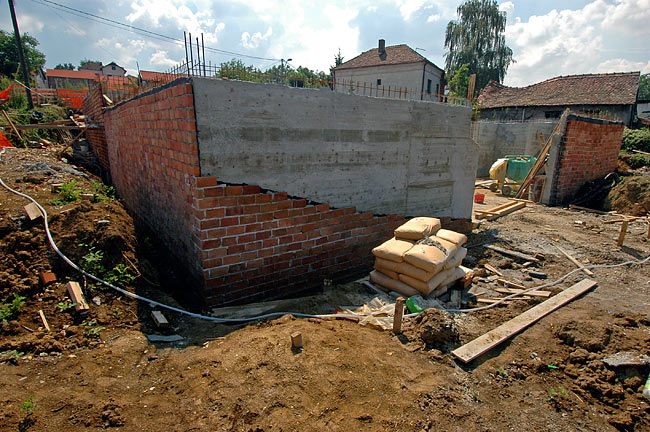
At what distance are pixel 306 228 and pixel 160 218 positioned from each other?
236cm

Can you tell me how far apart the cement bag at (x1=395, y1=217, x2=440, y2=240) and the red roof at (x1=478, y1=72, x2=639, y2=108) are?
2466 cm

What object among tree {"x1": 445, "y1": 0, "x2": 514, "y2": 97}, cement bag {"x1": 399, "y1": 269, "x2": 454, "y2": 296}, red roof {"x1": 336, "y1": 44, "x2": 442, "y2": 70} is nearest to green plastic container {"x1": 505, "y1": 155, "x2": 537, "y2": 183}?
cement bag {"x1": 399, "y1": 269, "x2": 454, "y2": 296}

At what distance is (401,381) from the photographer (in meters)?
2.73

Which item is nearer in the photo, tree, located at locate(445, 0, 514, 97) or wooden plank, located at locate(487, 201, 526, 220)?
wooden plank, located at locate(487, 201, 526, 220)

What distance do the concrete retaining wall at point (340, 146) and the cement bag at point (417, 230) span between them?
79 cm

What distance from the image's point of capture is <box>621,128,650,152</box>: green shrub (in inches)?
624

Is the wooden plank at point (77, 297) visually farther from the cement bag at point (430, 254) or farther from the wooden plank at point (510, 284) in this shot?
the wooden plank at point (510, 284)

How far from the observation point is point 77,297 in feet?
11.0

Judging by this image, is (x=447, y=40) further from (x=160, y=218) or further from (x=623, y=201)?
(x=160, y=218)

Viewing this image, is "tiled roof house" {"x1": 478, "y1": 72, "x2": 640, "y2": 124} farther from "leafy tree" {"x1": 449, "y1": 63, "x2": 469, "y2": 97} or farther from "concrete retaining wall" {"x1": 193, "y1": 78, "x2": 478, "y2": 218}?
"concrete retaining wall" {"x1": 193, "y1": 78, "x2": 478, "y2": 218}

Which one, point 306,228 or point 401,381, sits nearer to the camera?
point 401,381

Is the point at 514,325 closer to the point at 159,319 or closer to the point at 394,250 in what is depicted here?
the point at 394,250

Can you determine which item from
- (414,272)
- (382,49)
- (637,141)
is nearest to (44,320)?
(414,272)

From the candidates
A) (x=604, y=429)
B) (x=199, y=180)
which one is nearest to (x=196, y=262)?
(x=199, y=180)
